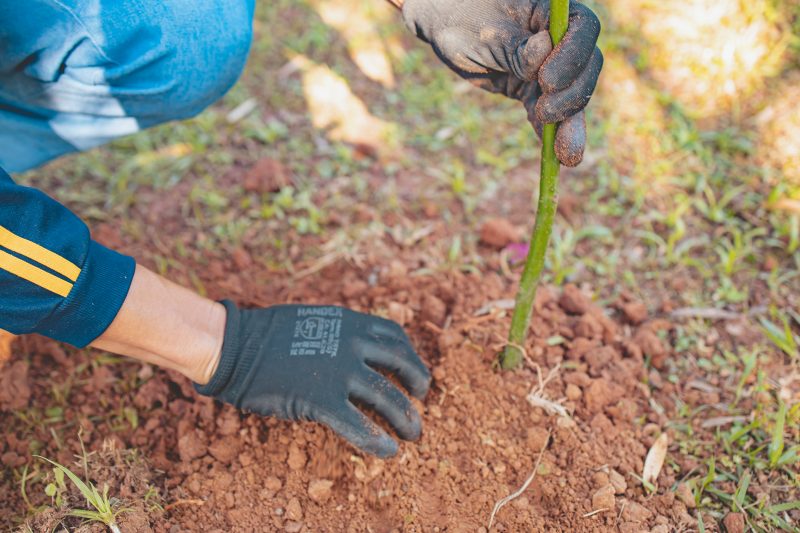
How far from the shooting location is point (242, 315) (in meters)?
1.80

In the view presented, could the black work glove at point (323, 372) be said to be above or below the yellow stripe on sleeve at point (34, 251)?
below

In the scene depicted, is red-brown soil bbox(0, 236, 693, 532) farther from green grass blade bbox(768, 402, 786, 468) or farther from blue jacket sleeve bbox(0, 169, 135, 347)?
blue jacket sleeve bbox(0, 169, 135, 347)

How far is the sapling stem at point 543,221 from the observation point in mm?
1358

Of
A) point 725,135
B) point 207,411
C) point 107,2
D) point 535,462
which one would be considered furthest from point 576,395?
point 107,2

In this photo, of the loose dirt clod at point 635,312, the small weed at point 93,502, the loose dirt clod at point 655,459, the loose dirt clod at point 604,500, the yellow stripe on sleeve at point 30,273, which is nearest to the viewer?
the yellow stripe on sleeve at point 30,273

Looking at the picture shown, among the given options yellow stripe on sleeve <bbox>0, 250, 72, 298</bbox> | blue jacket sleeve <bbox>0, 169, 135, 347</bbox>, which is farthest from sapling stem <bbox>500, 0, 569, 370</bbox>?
yellow stripe on sleeve <bbox>0, 250, 72, 298</bbox>

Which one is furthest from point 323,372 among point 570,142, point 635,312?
point 635,312

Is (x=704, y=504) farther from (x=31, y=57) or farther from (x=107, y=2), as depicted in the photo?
(x=31, y=57)

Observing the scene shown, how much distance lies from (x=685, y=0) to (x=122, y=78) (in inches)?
105

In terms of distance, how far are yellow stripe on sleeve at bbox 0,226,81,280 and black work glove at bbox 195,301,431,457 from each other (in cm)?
46

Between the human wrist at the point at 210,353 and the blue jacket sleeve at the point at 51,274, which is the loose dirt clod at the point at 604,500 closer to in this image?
the human wrist at the point at 210,353

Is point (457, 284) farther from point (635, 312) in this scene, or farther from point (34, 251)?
point (34, 251)

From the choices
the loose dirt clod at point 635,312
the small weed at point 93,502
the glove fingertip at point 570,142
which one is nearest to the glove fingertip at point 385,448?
the small weed at point 93,502

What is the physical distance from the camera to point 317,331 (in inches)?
69.7
